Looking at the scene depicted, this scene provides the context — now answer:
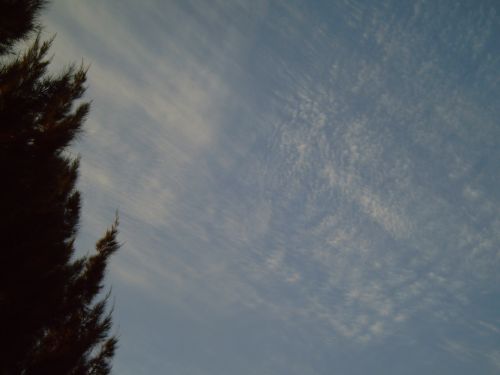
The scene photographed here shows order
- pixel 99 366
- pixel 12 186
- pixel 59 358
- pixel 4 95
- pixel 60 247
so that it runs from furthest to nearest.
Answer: pixel 99 366
pixel 60 247
pixel 59 358
pixel 12 186
pixel 4 95

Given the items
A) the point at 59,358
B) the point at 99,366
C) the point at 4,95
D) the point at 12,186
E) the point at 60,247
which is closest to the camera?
the point at 4,95

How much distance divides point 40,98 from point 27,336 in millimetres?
5203

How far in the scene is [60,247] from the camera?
28.6 ft

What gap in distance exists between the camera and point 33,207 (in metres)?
6.56

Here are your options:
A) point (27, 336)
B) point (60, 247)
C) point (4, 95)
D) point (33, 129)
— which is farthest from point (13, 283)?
point (4, 95)

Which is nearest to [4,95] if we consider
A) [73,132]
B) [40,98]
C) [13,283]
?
[40,98]

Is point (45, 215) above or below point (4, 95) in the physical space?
below

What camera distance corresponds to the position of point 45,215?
688 centimetres

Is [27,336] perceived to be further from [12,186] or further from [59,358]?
[12,186]

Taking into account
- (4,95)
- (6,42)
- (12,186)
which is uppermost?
(6,42)

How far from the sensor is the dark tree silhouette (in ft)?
19.5

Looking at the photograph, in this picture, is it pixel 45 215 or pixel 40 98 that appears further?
pixel 45 215

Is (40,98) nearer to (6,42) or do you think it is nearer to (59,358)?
(6,42)

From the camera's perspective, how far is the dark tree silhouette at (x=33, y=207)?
5.93 meters
